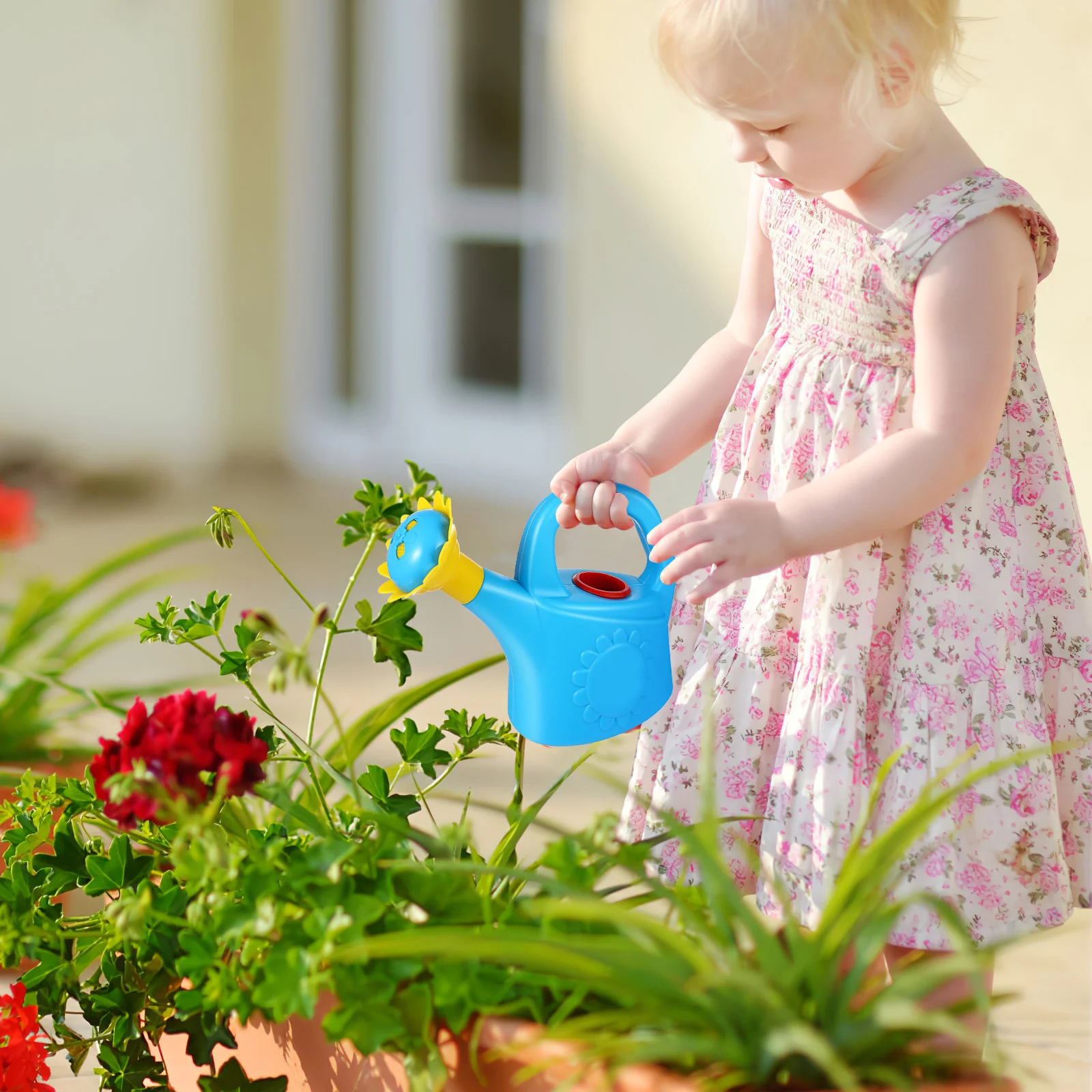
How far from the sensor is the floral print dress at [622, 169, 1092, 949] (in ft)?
3.62

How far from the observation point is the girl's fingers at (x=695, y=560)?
1.02 meters

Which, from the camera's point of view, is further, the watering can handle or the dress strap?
the watering can handle

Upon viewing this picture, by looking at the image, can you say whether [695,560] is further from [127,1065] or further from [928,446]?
[127,1065]

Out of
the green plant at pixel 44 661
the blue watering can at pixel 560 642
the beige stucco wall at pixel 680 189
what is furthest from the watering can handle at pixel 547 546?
the beige stucco wall at pixel 680 189

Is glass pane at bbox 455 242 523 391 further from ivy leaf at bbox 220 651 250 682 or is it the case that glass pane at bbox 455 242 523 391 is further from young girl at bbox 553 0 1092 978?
ivy leaf at bbox 220 651 250 682

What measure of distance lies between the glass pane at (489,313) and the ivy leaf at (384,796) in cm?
391

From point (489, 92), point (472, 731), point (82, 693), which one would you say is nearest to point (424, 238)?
point (489, 92)

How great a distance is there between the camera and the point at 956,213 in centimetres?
105

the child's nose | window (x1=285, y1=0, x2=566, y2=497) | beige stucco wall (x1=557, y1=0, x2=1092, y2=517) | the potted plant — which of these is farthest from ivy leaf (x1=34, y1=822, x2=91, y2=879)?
window (x1=285, y1=0, x2=566, y2=497)

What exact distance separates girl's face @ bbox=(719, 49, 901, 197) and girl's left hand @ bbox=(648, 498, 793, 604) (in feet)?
0.83

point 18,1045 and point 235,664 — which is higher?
point 235,664

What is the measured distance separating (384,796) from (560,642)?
192 millimetres

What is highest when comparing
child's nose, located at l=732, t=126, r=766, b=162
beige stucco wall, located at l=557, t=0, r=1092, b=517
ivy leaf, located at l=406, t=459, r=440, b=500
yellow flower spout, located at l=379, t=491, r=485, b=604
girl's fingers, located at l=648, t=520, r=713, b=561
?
beige stucco wall, located at l=557, t=0, r=1092, b=517

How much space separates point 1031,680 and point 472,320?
13.7 feet
